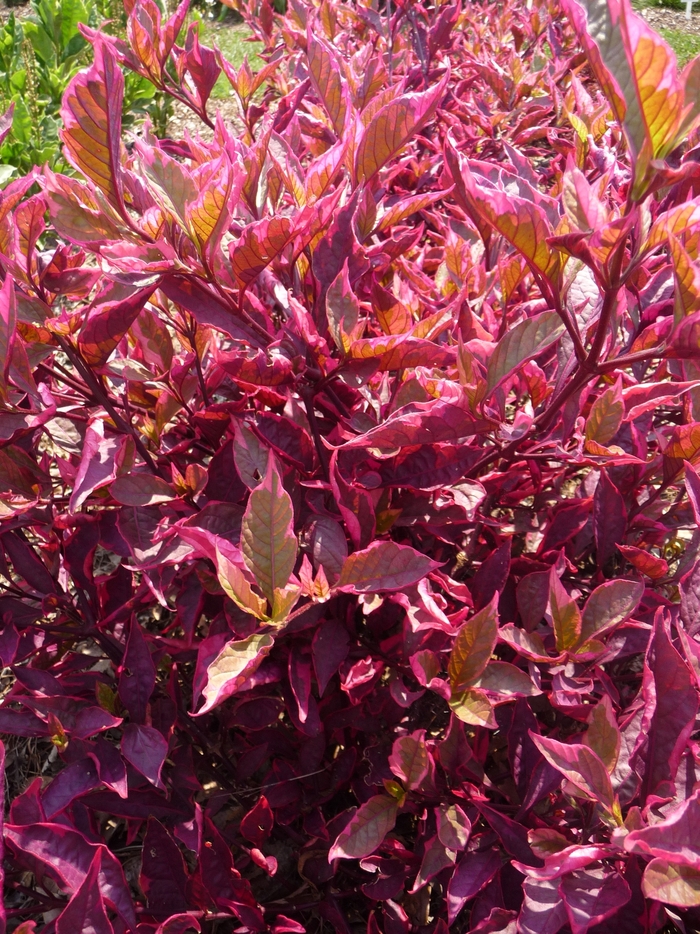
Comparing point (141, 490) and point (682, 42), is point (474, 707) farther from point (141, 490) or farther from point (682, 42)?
point (682, 42)

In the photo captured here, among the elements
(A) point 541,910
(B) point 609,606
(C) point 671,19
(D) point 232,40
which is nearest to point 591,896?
(A) point 541,910

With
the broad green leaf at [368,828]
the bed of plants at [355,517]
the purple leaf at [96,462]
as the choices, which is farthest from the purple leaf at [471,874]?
the purple leaf at [96,462]

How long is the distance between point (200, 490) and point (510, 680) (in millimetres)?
551

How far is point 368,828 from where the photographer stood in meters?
1.09

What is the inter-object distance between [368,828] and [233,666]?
1.39ft

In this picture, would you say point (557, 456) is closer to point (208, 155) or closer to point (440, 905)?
point (208, 155)

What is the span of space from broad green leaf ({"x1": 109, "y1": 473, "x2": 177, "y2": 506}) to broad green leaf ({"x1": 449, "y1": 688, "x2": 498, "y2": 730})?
53 centimetres

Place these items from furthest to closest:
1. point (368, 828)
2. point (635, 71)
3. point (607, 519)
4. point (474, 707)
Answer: point (607, 519) < point (368, 828) < point (474, 707) < point (635, 71)

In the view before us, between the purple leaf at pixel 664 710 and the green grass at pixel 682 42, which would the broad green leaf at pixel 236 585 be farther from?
the green grass at pixel 682 42

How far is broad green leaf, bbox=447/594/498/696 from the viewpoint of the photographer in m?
0.98

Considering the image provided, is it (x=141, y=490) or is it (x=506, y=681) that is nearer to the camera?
(x=506, y=681)

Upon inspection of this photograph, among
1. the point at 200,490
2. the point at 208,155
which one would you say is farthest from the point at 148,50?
the point at 200,490

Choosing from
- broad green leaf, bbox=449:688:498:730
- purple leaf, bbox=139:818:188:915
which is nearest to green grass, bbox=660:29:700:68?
broad green leaf, bbox=449:688:498:730

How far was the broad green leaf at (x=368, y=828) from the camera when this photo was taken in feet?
3.49
